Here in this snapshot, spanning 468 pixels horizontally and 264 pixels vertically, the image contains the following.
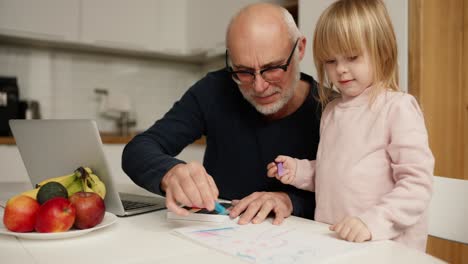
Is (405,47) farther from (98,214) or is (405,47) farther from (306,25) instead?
(98,214)

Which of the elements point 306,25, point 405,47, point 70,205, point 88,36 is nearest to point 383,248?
point 70,205

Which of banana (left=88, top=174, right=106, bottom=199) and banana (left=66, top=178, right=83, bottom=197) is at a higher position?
banana (left=88, top=174, right=106, bottom=199)

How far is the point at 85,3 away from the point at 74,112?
33.1 inches

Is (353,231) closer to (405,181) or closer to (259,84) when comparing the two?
(405,181)

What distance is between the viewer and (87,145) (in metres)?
0.96

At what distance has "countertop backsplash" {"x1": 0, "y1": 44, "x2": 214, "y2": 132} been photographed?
317 cm

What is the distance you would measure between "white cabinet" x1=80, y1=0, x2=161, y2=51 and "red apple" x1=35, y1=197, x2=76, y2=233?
2.51m

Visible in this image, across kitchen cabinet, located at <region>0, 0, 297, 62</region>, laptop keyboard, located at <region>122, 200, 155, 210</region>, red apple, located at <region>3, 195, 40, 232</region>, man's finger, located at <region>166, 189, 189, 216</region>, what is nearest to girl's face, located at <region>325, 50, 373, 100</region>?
man's finger, located at <region>166, 189, 189, 216</region>

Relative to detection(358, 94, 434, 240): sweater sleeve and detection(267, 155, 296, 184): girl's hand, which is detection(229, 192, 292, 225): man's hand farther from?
detection(358, 94, 434, 240): sweater sleeve

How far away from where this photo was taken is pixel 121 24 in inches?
129

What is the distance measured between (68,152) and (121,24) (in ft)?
8.01

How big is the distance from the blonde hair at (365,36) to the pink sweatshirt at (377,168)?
0.06 meters

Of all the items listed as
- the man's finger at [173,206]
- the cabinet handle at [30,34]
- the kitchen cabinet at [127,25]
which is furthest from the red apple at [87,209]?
the cabinet handle at [30,34]

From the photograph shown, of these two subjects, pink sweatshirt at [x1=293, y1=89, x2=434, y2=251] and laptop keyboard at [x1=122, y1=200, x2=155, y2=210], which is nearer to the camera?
pink sweatshirt at [x1=293, y1=89, x2=434, y2=251]
